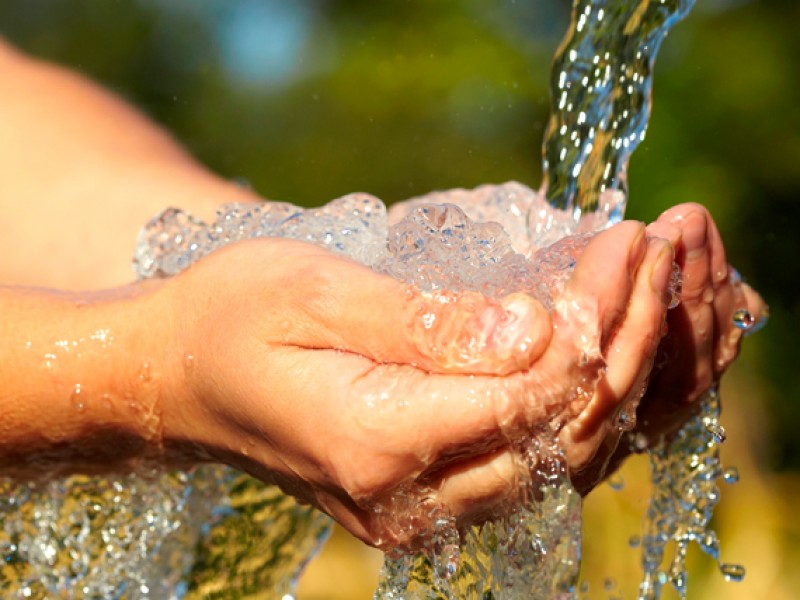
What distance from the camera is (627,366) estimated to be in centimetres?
73

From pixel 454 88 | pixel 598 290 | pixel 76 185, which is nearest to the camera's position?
pixel 598 290

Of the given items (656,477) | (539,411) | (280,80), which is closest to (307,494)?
(539,411)

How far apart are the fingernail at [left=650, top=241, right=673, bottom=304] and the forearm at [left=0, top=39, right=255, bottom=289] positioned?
68 centimetres

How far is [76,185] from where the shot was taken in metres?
1.36

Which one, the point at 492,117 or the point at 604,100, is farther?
the point at 492,117

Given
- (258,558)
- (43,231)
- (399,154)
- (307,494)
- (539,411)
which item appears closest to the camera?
(539,411)

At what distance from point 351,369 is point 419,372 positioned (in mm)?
49

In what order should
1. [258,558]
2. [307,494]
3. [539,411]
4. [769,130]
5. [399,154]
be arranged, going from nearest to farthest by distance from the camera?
[539,411] → [307,494] → [258,558] → [399,154] → [769,130]

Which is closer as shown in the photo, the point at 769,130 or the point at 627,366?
the point at 627,366

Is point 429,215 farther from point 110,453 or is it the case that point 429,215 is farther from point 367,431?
point 110,453

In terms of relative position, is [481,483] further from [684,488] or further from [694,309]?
[684,488]

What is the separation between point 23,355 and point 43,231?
454mm

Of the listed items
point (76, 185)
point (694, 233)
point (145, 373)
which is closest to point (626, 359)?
point (694, 233)

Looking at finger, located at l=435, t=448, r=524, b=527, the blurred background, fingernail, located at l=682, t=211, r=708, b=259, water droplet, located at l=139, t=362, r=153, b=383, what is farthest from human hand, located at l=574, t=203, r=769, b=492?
the blurred background
